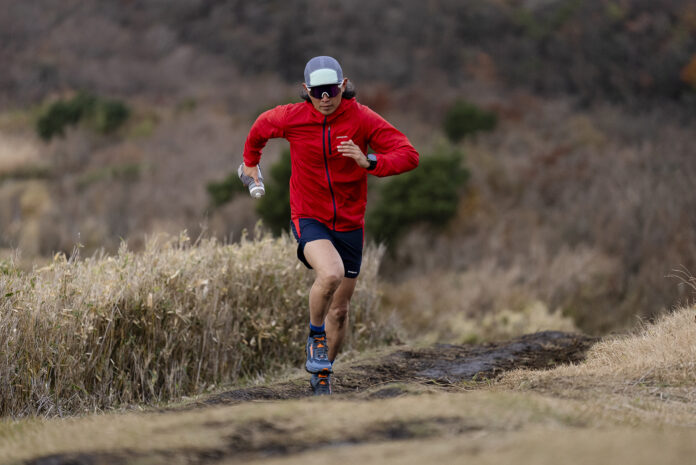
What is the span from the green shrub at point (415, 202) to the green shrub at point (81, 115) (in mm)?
13225

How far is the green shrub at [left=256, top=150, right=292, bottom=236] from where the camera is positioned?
→ 16.8m

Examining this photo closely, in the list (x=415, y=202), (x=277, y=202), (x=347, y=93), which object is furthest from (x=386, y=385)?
(x=415, y=202)

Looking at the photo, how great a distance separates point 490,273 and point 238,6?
2821 centimetres

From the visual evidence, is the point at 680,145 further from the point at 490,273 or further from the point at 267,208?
the point at 267,208

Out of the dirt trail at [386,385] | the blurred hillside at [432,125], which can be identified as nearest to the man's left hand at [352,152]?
the dirt trail at [386,385]

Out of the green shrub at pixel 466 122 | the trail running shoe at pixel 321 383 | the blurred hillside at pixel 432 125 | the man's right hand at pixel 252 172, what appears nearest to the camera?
the trail running shoe at pixel 321 383

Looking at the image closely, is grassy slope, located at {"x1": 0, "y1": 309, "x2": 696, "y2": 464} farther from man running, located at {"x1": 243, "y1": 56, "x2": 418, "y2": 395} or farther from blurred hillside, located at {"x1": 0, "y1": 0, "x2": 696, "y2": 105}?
Result: blurred hillside, located at {"x1": 0, "y1": 0, "x2": 696, "y2": 105}

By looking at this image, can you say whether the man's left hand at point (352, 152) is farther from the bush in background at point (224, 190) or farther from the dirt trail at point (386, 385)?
the bush in background at point (224, 190)

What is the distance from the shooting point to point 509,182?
65.0 ft

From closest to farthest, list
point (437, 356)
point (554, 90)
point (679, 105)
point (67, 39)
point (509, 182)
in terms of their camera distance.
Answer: point (437, 356) → point (509, 182) → point (679, 105) → point (554, 90) → point (67, 39)

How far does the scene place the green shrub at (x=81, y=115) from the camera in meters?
27.6

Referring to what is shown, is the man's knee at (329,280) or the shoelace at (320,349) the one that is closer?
the man's knee at (329,280)

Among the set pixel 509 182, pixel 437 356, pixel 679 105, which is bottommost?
pixel 437 356

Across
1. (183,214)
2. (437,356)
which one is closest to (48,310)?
(437,356)
